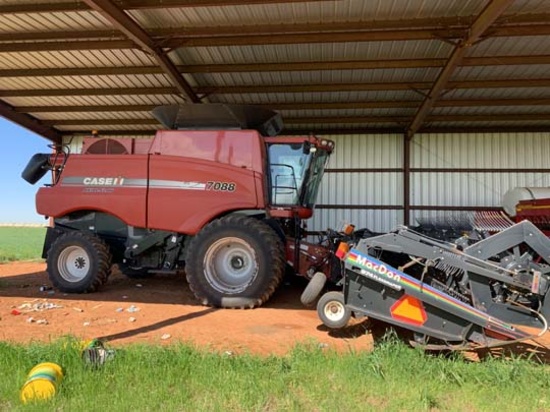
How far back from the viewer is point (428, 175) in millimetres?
14000

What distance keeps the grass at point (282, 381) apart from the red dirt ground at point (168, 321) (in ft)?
2.19

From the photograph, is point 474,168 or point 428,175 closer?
point 474,168

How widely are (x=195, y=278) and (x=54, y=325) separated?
83.0 inches

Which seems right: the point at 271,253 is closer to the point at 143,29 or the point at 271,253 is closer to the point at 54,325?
the point at 54,325

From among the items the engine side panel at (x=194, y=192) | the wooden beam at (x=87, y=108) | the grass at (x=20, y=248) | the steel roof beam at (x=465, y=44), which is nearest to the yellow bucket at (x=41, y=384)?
the engine side panel at (x=194, y=192)

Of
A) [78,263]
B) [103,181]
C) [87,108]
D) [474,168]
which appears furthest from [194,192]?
[474,168]

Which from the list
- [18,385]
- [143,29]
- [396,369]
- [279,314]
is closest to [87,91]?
[143,29]

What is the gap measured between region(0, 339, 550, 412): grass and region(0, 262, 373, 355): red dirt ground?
67 centimetres

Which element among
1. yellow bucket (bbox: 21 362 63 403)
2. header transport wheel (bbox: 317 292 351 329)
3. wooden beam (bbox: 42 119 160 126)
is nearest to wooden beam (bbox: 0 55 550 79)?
wooden beam (bbox: 42 119 160 126)

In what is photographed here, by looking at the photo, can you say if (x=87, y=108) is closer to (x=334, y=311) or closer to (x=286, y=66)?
(x=286, y=66)

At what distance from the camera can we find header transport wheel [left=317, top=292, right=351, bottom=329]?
5.28 m

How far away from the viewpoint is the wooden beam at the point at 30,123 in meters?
13.1

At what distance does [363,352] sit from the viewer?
4719 mm

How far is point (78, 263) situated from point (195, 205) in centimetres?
249
